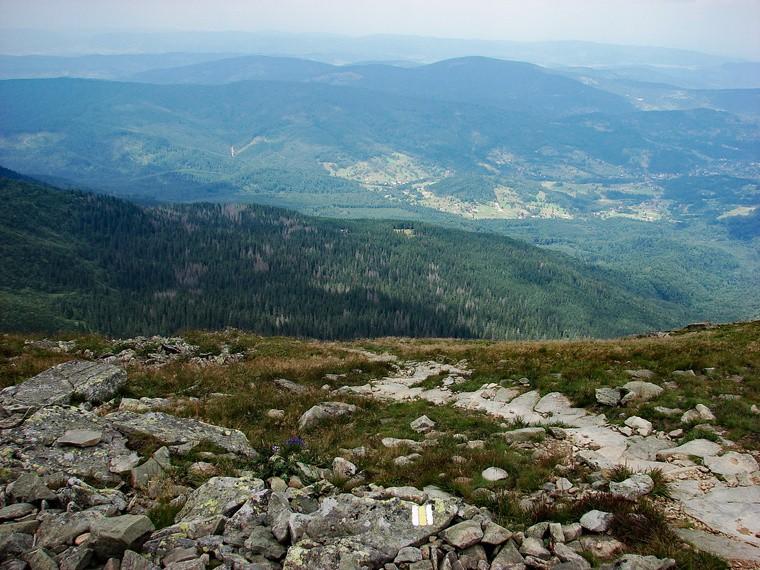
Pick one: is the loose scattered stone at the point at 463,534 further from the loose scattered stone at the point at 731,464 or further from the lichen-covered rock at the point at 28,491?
the lichen-covered rock at the point at 28,491

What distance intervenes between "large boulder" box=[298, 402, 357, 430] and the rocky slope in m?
0.13

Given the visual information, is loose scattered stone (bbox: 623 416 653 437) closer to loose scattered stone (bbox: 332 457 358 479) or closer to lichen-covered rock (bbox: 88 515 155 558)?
loose scattered stone (bbox: 332 457 358 479)

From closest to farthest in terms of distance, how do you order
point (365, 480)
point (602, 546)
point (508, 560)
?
point (508, 560)
point (602, 546)
point (365, 480)

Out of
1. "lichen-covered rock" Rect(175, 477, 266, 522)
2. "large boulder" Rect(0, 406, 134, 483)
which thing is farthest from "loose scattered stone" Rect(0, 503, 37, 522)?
"lichen-covered rock" Rect(175, 477, 266, 522)

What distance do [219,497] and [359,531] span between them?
159 inches

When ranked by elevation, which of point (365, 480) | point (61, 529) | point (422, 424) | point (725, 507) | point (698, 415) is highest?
point (61, 529)

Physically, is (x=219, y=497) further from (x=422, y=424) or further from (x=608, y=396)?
(x=608, y=396)

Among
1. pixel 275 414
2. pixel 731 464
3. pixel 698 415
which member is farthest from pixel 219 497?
pixel 698 415

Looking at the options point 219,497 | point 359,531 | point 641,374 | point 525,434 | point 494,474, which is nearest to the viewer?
point 359,531

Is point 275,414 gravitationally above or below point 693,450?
below

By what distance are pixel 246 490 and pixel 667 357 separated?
24595 mm

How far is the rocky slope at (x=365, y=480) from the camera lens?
10227 millimetres

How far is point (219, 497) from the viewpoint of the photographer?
1257 cm

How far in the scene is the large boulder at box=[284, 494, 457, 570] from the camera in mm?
10055
